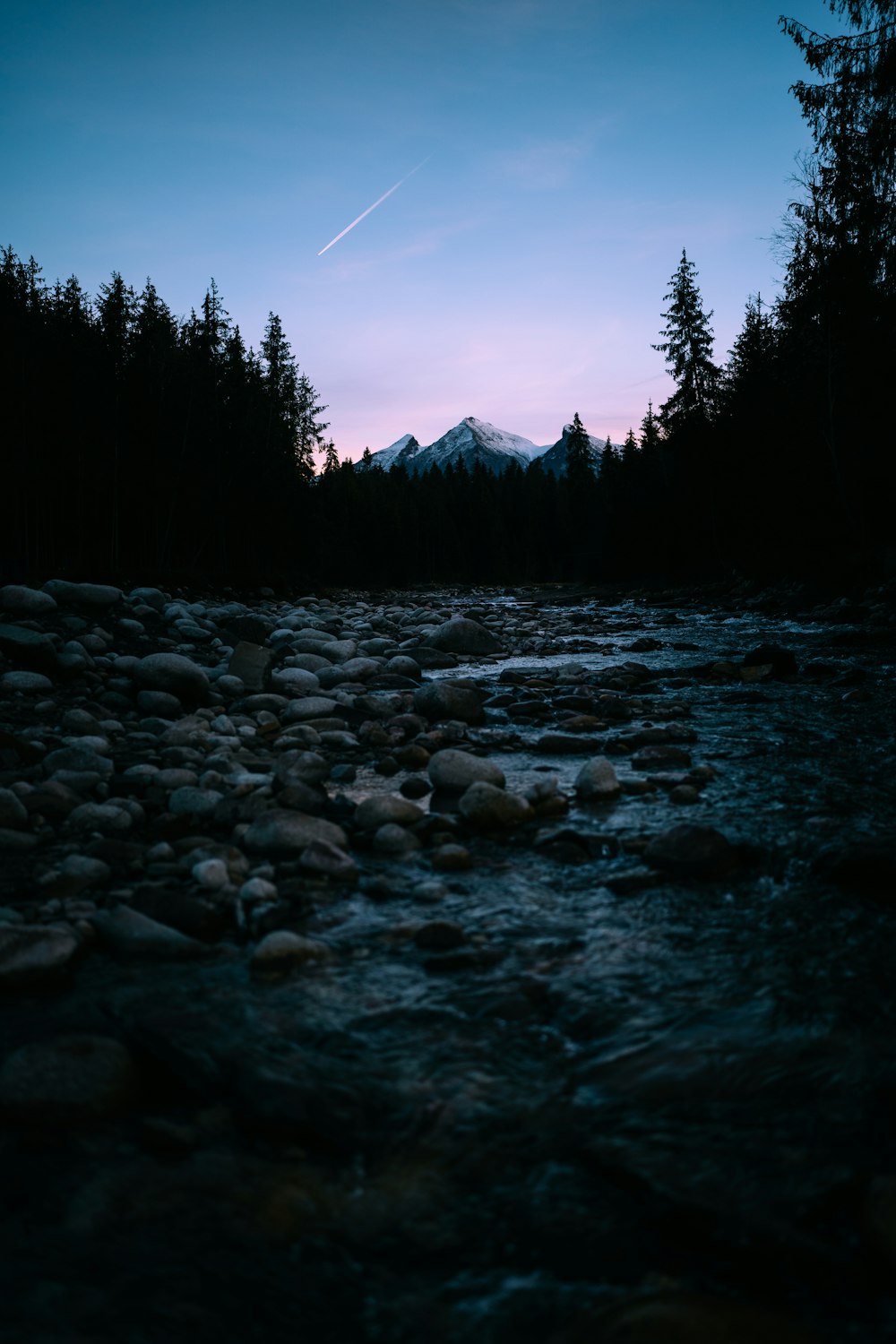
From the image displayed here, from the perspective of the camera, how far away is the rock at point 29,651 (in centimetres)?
656

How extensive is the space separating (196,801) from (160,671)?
2919 mm

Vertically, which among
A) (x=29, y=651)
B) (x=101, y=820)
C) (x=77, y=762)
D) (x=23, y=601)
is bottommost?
(x=101, y=820)

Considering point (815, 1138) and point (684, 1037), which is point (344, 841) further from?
point (815, 1138)

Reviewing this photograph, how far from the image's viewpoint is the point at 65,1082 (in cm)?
172

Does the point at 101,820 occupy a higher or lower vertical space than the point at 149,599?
lower

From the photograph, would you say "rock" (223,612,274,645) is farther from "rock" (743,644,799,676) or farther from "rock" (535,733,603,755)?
"rock" (743,644,799,676)

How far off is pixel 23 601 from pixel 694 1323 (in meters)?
10.0

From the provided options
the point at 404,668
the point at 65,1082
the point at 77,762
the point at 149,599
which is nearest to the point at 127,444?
the point at 149,599

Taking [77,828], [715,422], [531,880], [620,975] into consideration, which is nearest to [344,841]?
[531,880]

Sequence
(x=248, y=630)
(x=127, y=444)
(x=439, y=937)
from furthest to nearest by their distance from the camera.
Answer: (x=127, y=444), (x=248, y=630), (x=439, y=937)

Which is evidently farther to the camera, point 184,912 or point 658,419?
point 658,419

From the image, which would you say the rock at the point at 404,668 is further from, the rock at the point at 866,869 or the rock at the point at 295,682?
the rock at the point at 866,869

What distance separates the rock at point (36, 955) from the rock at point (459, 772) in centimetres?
223

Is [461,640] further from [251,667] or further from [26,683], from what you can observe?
[26,683]
